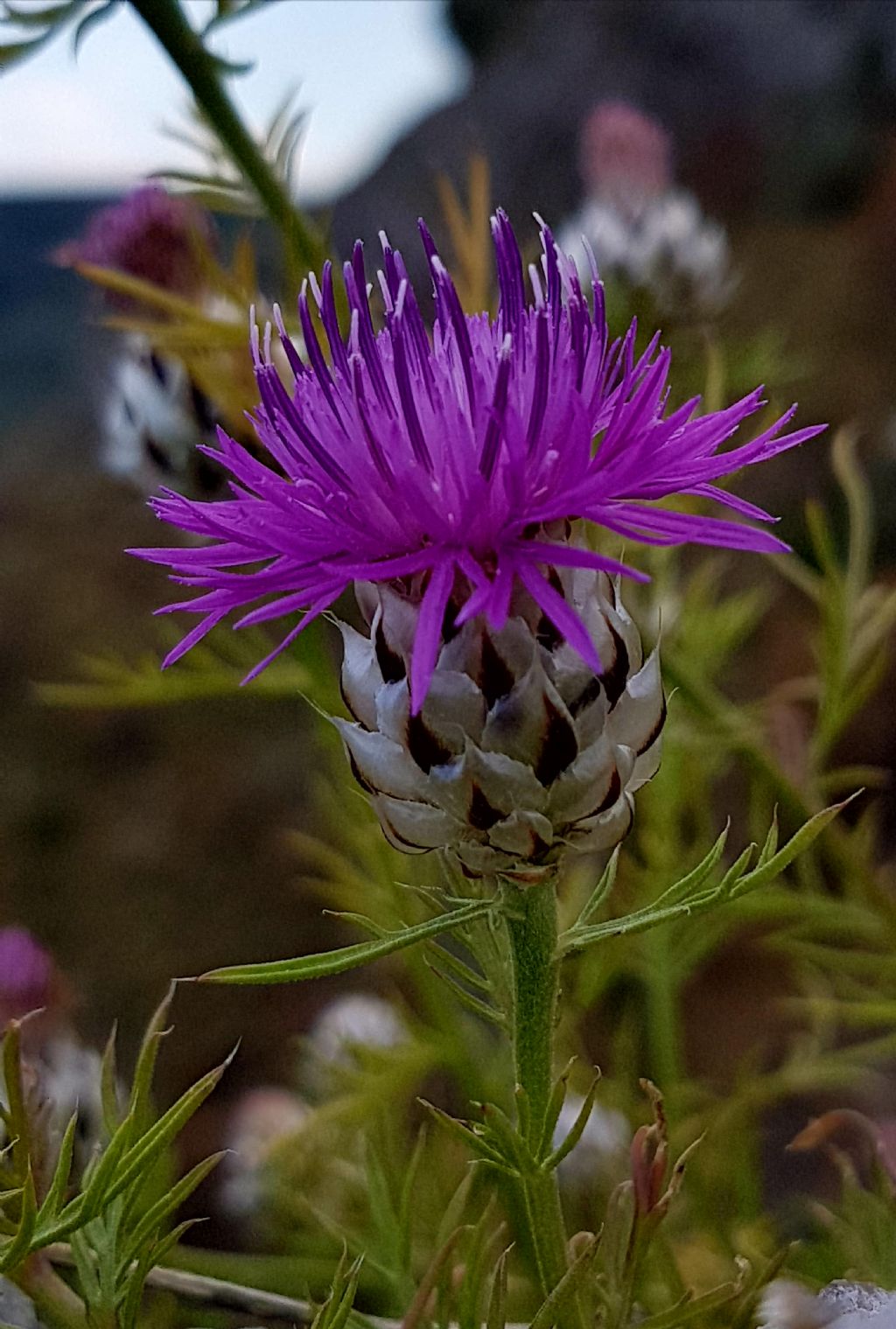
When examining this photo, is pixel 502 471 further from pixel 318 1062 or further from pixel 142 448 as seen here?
pixel 318 1062

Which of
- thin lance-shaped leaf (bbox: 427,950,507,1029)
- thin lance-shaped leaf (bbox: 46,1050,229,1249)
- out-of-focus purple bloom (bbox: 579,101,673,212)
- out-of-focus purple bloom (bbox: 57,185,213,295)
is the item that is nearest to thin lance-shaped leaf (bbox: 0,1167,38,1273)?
thin lance-shaped leaf (bbox: 46,1050,229,1249)

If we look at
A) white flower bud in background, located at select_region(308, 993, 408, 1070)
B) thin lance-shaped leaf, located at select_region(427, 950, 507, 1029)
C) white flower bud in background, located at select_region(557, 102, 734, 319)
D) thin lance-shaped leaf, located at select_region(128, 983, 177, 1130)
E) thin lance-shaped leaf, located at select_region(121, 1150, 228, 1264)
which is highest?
white flower bud in background, located at select_region(557, 102, 734, 319)

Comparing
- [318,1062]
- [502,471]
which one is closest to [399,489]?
[502,471]

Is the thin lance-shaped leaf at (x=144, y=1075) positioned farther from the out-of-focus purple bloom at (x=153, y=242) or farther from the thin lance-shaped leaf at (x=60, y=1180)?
the out-of-focus purple bloom at (x=153, y=242)

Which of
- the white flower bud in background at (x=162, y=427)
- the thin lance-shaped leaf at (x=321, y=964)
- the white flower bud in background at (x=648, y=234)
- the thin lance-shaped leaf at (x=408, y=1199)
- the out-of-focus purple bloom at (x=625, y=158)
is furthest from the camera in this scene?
the out-of-focus purple bloom at (x=625, y=158)

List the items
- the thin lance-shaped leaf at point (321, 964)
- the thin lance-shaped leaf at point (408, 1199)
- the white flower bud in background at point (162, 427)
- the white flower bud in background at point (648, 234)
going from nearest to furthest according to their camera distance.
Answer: the thin lance-shaped leaf at point (321, 964), the thin lance-shaped leaf at point (408, 1199), the white flower bud in background at point (162, 427), the white flower bud in background at point (648, 234)

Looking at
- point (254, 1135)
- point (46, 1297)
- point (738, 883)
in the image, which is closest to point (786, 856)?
point (738, 883)

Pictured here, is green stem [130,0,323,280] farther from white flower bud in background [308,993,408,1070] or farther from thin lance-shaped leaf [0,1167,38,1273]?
white flower bud in background [308,993,408,1070]

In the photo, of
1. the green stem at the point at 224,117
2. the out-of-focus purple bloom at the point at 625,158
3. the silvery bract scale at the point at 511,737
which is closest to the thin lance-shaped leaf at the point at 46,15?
the green stem at the point at 224,117
